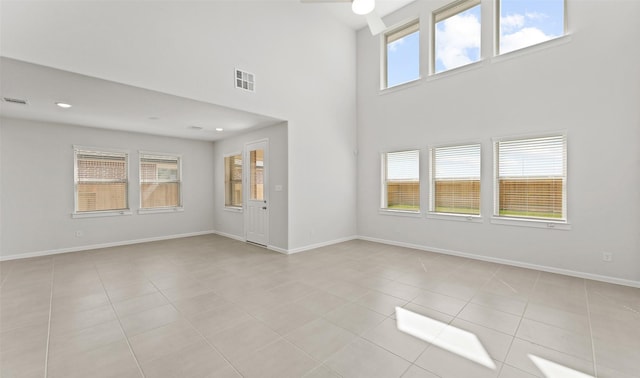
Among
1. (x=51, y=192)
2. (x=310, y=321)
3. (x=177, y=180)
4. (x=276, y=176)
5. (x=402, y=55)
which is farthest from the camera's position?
(x=177, y=180)

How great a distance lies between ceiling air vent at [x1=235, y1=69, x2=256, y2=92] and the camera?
4.42 metres

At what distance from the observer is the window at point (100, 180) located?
5.65m

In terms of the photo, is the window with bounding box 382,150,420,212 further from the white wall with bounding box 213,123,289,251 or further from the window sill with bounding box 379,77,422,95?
the white wall with bounding box 213,123,289,251

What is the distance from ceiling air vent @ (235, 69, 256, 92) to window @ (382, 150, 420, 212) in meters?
3.31

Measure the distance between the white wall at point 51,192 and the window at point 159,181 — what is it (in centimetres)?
18

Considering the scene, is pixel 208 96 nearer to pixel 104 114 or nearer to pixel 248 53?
pixel 248 53

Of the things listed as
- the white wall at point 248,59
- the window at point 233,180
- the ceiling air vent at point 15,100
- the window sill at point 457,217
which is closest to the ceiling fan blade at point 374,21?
the white wall at point 248,59

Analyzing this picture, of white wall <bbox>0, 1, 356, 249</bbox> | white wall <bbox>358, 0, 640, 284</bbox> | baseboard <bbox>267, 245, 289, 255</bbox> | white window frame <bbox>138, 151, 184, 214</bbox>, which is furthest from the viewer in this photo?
white window frame <bbox>138, 151, 184, 214</bbox>

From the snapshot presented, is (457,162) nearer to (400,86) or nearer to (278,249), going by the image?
(400,86)

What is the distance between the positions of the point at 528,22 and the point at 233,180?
684 cm

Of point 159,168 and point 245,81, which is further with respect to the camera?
point 159,168

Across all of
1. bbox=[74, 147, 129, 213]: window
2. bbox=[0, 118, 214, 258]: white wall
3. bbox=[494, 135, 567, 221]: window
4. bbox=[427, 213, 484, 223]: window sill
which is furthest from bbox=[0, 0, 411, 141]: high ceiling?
bbox=[494, 135, 567, 221]: window

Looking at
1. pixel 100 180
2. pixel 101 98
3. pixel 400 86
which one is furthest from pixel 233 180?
pixel 400 86

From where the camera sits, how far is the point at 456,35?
17.2ft
